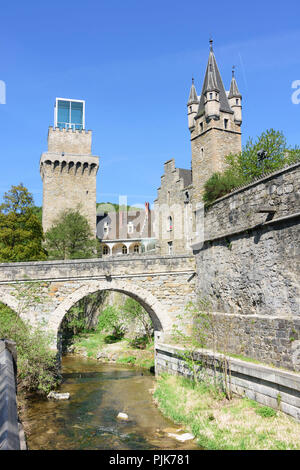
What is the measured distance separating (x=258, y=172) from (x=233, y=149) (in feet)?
22.5

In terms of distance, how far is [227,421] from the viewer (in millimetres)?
8734

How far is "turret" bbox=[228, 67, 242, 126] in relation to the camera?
28.3 meters

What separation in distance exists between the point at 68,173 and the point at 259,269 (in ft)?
106

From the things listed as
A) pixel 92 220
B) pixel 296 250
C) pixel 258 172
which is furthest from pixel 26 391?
pixel 92 220

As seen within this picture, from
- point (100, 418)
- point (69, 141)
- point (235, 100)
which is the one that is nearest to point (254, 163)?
point (235, 100)

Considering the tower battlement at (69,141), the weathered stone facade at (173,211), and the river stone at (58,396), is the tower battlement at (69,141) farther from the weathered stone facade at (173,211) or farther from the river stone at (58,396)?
the river stone at (58,396)

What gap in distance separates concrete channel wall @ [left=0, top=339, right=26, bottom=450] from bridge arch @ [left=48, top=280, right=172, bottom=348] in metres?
10.1

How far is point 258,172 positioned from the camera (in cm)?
2095

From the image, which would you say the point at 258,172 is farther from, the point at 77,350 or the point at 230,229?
the point at 77,350

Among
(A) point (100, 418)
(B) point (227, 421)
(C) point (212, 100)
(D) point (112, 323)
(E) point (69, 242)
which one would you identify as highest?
(C) point (212, 100)

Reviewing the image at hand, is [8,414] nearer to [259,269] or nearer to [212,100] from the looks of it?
[259,269]

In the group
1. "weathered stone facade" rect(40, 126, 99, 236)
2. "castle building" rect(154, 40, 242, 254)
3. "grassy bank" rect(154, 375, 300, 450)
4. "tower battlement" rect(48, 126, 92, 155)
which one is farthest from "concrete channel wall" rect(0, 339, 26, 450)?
"tower battlement" rect(48, 126, 92, 155)

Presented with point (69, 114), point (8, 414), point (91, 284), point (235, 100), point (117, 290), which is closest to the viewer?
point (8, 414)

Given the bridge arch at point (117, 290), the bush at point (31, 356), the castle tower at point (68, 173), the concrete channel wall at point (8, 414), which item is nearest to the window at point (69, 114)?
the castle tower at point (68, 173)
